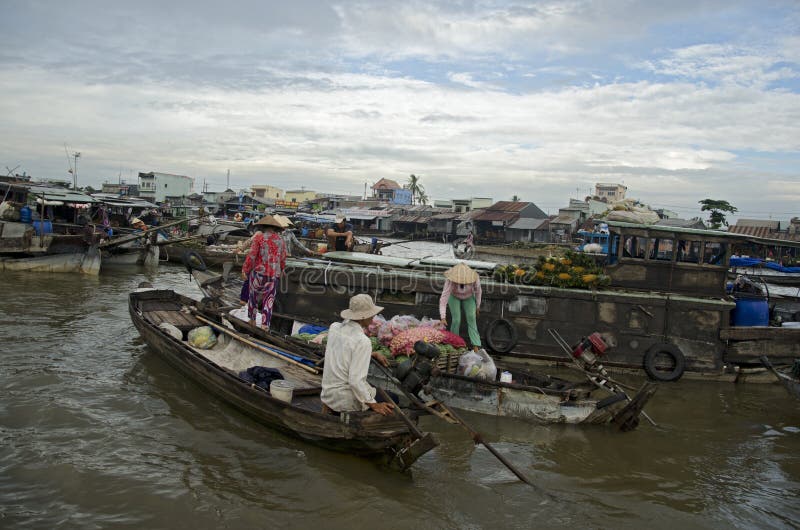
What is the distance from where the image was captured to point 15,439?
578 centimetres

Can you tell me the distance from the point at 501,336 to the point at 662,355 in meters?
2.75

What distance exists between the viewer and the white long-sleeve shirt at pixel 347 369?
4.77 m

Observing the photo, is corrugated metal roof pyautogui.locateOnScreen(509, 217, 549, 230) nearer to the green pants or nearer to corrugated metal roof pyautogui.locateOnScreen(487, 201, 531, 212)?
corrugated metal roof pyautogui.locateOnScreen(487, 201, 531, 212)

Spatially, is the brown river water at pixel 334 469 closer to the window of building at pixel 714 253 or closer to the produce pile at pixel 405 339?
the produce pile at pixel 405 339

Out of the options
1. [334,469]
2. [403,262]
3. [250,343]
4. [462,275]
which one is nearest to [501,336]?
[462,275]

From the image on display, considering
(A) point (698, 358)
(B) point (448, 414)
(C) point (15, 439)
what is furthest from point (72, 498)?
(A) point (698, 358)

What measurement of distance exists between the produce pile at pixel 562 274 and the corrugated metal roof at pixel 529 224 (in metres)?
28.9

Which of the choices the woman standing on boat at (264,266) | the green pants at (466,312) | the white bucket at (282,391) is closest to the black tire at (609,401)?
the green pants at (466,312)

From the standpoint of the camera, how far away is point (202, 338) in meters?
8.08

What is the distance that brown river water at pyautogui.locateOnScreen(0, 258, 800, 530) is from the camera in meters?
4.72

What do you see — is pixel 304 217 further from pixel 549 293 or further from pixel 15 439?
pixel 15 439

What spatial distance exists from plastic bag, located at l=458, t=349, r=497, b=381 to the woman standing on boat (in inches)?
134

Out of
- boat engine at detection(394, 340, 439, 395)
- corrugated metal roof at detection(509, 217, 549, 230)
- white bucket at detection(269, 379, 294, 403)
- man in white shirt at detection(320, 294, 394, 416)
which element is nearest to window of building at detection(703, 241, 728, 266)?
boat engine at detection(394, 340, 439, 395)

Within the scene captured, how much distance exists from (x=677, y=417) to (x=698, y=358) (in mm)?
1897
